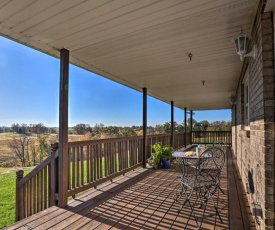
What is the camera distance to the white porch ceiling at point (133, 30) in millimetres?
2135

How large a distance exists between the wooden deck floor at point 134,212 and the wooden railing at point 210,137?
9.91 meters

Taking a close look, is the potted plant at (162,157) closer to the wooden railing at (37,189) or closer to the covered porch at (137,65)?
the covered porch at (137,65)

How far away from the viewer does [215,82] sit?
5.74 m

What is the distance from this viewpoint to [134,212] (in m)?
3.01

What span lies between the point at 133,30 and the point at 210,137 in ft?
41.4

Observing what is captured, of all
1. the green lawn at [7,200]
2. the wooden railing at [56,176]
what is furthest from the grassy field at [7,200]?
the wooden railing at [56,176]

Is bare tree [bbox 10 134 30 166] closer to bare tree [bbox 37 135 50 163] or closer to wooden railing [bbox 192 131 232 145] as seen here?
bare tree [bbox 37 135 50 163]

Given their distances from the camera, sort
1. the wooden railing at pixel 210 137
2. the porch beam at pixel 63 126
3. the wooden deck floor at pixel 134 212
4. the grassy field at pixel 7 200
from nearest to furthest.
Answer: the wooden deck floor at pixel 134 212
the porch beam at pixel 63 126
the grassy field at pixel 7 200
the wooden railing at pixel 210 137

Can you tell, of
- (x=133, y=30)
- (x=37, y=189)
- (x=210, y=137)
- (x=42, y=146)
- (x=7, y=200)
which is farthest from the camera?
(x=210, y=137)

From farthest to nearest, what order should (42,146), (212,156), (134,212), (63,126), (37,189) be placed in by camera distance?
(42,146) < (212,156) < (37,189) < (63,126) < (134,212)

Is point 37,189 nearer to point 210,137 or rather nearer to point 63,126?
point 63,126

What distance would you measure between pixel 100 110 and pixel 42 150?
12.1m

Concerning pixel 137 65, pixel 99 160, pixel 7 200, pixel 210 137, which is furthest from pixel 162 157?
pixel 210 137

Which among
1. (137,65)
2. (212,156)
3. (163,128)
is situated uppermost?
(137,65)
